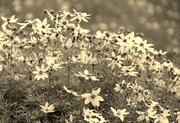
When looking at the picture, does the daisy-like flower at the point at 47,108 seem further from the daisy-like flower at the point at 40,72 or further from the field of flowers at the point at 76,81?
the daisy-like flower at the point at 40,72

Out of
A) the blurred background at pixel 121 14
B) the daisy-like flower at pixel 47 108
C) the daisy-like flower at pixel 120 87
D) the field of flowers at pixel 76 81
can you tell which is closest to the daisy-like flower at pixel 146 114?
the field of flowers at pixel 76 81

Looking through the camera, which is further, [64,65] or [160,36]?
[160,36]

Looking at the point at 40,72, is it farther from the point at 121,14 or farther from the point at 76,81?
the point at 121,14

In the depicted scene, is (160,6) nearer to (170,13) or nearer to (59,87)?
(170,13)

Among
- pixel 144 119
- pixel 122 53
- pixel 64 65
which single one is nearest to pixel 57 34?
pixel 64 65

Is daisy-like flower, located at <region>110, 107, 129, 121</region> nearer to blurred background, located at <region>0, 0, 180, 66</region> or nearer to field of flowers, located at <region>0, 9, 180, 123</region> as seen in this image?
field of flowers, located at <region>0, 9, 180, 123</region>

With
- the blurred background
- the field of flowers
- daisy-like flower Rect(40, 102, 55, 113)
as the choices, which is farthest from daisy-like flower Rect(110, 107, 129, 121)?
the blurred background
